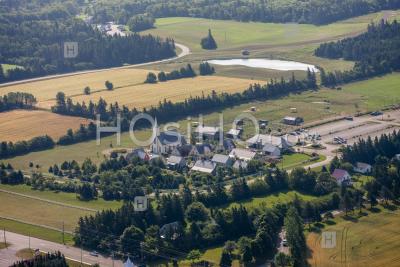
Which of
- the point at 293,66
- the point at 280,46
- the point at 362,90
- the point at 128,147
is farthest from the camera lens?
the point at 280,46

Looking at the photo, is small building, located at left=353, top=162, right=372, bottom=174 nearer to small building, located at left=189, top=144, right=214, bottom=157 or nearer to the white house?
small building, located at left=189, top=144, right=214, bottom=157

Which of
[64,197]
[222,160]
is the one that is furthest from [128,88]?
[64,197]

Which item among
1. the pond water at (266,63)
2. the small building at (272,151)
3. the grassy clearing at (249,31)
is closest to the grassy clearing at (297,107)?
the small building at (272,151)

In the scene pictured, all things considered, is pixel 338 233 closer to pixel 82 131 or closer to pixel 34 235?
pixel 34 235

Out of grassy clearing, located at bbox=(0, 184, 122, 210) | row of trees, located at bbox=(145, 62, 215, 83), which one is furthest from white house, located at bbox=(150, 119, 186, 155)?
row of trees, located at bbox=(145, 62, 215, 83)

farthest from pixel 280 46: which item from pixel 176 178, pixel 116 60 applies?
pixel 176 178
